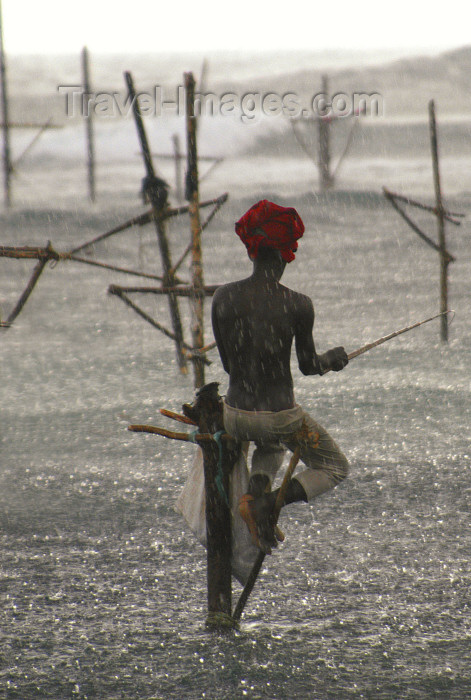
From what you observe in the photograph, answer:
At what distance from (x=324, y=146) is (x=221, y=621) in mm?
30086

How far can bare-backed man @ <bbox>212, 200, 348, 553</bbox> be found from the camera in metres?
4.65

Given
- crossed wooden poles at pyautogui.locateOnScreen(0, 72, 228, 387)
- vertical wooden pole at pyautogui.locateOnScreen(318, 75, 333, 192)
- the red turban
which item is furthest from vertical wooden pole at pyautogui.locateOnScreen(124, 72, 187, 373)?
vertical wooden pole at pyautogui.locateOnScreen(318, 75, 333, 192)

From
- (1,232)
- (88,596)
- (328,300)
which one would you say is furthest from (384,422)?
(1,232)

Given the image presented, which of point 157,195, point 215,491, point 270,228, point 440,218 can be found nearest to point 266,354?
point 270,228

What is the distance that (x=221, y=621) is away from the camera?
17.1 ft

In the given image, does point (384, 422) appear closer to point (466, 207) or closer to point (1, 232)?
point (1, 232)

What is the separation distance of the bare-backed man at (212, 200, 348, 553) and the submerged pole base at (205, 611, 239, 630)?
2.29ft

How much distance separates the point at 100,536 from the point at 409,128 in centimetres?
5721

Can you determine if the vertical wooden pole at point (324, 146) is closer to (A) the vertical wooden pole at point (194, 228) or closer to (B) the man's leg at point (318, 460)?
(A) the vertical wooden pole at point (194, 228)

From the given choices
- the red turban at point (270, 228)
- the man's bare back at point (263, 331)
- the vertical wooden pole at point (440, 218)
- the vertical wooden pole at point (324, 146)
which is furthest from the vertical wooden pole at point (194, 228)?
the vertical wooden pole at point (324, 146)

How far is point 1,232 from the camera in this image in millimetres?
31172

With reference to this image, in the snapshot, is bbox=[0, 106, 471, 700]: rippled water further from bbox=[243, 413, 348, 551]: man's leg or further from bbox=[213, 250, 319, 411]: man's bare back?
bbox=[213, 250, 319, 411]: man's bare back

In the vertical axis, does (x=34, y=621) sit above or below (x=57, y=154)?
below

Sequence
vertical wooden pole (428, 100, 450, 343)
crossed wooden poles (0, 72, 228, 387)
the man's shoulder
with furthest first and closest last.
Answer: vertical wooden pole (428, 100, 450, 343), crossed wooden poles (0, 72, 228, 387), the man's shoulder
